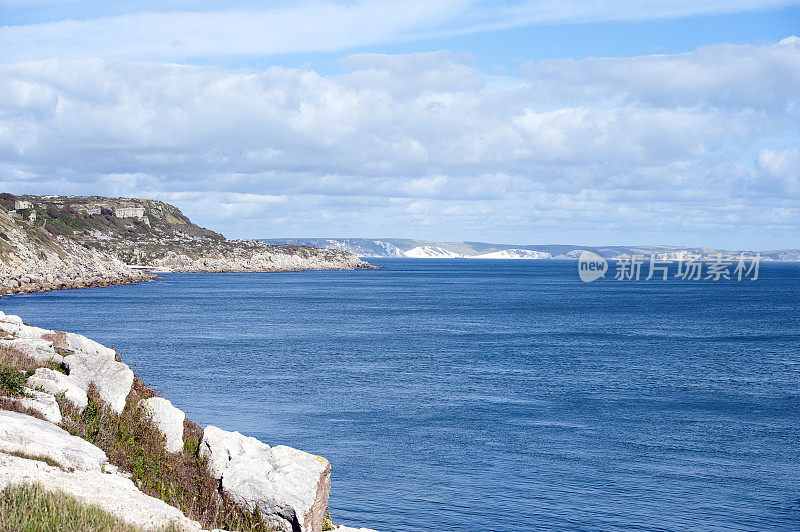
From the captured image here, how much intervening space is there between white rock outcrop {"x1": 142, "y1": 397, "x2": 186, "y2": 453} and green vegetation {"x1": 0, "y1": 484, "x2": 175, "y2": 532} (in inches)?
243

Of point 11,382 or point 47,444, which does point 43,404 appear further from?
point 47,444

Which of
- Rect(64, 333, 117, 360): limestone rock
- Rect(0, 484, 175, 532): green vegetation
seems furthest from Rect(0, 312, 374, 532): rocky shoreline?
Rect(64, 333, 117, 360): limestone rock

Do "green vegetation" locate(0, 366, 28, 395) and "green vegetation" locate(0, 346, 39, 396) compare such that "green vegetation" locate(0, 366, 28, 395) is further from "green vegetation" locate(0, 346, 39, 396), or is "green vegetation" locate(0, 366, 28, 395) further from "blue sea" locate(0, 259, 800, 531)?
"blue sea" locate(0, 259, 800, 531)

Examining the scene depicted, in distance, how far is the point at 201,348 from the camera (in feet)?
184

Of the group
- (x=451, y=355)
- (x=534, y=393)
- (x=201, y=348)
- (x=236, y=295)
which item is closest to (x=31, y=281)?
(x=236, y=295)

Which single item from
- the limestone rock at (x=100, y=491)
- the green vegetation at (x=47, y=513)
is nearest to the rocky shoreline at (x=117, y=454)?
the limestone rock at (x=100, y=491)

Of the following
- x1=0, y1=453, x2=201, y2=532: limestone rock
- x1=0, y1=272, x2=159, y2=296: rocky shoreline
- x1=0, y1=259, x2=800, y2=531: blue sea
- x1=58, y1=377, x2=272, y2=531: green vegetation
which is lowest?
x1=0, y1=272, x2=159, y2=296: rocky shoreline

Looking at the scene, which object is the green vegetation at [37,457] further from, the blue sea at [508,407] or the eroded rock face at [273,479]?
the blue sea at [508,407]

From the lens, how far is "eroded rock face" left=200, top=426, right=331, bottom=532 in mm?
14062

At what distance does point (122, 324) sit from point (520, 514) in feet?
194

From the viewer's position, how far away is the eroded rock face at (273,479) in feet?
46.1

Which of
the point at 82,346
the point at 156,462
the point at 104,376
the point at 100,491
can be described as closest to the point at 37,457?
the point at 100,491

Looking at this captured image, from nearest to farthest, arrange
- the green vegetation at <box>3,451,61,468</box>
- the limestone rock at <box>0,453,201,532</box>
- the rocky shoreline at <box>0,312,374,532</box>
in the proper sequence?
the limestone rock at <box>0,453,201,532</box> < the rocky shoreline at <box>0,312,374,532</box> < the green vegetation at <box>3,451,61,468</box>

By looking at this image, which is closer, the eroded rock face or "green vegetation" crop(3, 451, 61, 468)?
"green vegetation" crop(3, 451, 61, 468)
